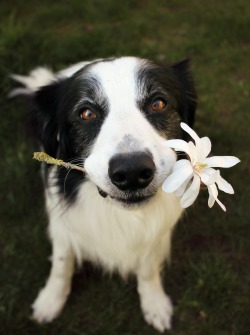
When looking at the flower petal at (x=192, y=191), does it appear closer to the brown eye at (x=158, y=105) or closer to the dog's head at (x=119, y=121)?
the dog's head at (x=119, y=121)

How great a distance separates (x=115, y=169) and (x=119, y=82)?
1.92 ft

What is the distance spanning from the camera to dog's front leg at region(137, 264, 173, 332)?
2984 millimetres

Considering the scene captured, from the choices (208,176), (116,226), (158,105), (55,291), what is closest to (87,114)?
(158,105)

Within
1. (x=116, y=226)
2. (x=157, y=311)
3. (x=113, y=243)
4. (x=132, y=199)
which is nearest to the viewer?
(x=132, y=199)

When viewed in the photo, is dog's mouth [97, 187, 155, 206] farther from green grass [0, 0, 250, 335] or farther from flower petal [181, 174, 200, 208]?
green grass [0, 0, 250, 335]

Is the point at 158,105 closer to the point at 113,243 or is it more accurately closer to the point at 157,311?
the point at 113,243

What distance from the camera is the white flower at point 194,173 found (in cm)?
166

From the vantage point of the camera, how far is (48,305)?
9.89ft

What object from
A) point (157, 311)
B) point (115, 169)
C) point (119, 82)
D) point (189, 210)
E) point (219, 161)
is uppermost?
point (119, 82)

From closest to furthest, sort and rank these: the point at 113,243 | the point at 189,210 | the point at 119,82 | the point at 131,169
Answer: the point at 131,169 < the point at 119,82 < the point at 113,243 < the point at 189,210

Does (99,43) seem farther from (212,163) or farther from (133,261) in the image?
(212,163)

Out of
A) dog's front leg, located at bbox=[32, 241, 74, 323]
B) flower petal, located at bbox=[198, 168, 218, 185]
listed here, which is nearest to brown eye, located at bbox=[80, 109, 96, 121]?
flower petal, located at bbox=[198, 168, 218, 185]

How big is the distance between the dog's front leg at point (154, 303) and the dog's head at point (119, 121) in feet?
3.05

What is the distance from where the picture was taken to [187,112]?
2.65 m
